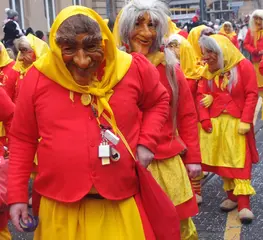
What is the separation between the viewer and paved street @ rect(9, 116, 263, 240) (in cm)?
522

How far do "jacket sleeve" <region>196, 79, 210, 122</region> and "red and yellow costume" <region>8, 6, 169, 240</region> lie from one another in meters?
2.75

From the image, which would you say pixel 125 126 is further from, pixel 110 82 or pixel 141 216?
pixel 141 216

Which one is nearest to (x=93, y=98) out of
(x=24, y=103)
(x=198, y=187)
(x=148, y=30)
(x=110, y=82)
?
(x=110, y=82)

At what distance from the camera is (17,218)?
2.93 meters

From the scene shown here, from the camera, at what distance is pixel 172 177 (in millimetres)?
4039

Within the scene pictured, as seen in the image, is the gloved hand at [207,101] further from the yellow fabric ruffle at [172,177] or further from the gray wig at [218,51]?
the yellow fabric ruffle at [172,177]

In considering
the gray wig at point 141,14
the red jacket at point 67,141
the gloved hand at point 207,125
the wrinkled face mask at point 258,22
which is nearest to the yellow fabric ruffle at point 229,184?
the gloved hand at point 207,125

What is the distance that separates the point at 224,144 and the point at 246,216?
2.22 feet

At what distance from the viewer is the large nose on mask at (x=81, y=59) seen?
2816 mm

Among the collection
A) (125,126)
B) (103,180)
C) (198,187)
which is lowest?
(198,187)

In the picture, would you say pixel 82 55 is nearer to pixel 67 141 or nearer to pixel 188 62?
pixel 67 141

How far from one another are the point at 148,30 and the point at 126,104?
3.36 feet

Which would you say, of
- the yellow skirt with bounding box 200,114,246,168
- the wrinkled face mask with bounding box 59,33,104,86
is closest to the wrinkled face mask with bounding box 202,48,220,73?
the yellow skirt with bounding box 200,114,246,168

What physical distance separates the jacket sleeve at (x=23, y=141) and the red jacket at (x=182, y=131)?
114 cm
